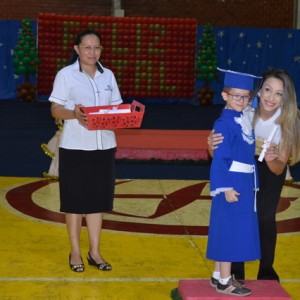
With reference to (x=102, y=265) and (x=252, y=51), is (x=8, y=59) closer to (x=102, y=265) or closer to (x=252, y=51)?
(x=252, y=51)

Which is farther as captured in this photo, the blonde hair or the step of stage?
the blonde hair

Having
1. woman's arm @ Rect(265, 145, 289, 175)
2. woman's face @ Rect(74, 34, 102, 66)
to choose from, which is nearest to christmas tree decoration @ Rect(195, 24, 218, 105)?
woman's face @ Rect(74, 34, 102, 66)

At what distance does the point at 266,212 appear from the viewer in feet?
16.7

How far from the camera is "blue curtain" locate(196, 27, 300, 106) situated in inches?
777

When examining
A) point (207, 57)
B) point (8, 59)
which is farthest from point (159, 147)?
point (8, 59)

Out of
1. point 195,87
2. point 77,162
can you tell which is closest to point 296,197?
point 77,162

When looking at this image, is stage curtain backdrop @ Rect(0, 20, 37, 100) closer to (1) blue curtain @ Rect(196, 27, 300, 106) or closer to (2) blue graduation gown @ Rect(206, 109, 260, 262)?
(1) blue curtain @ Rect(196, 27, 300, 106)

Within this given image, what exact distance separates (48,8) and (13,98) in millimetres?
3327

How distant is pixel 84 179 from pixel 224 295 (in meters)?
1.48

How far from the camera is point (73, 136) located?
555 centimetres

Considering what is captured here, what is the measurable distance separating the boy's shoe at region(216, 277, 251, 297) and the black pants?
1.31 ft

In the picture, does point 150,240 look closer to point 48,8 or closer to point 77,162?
point 77,162

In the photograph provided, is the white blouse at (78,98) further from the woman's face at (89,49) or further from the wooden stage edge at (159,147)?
the wooden stage edge at (159,147)

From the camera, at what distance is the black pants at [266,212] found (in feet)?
16.6
